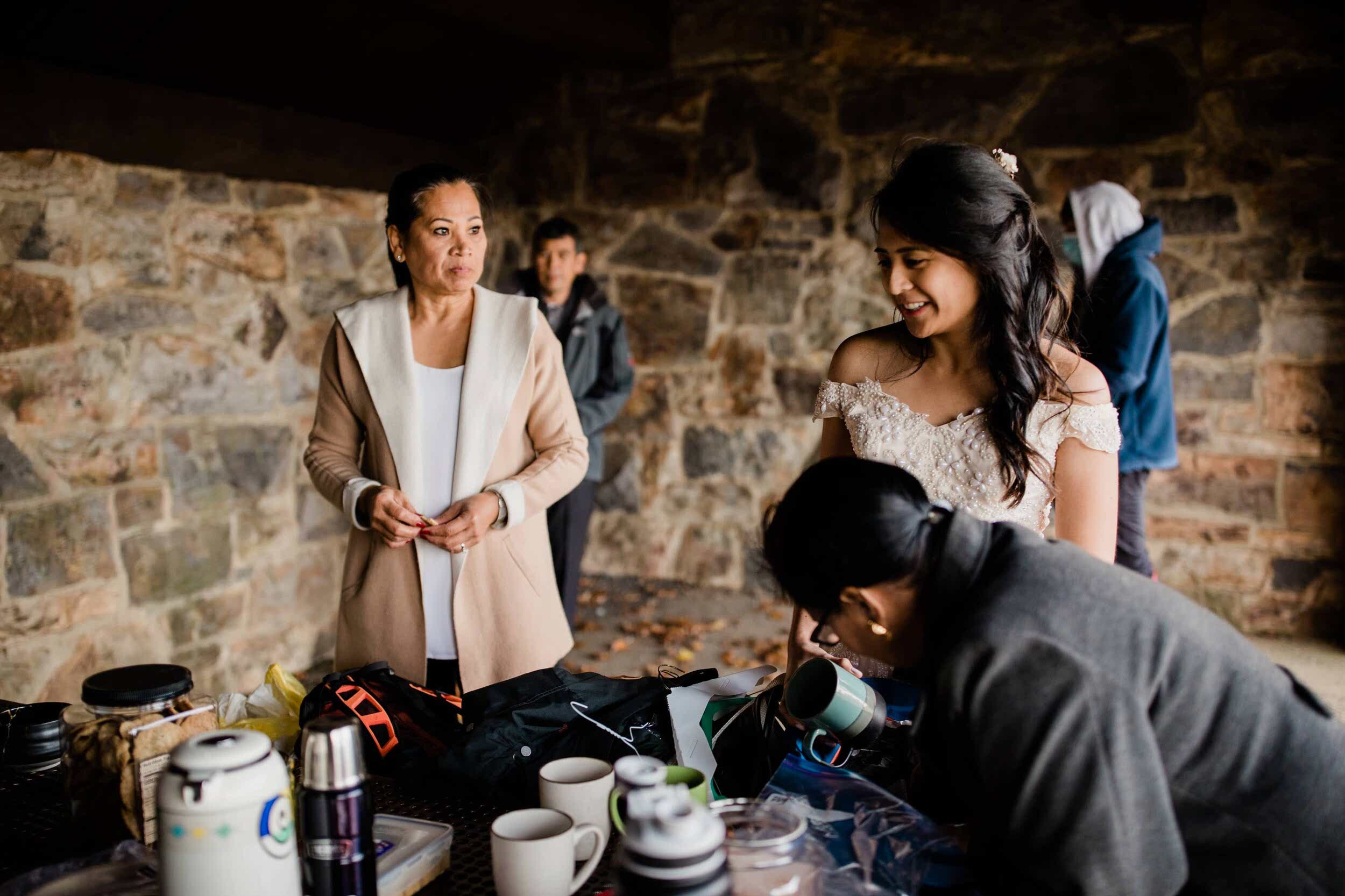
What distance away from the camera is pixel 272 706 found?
5.16ft

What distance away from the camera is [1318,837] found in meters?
1.09

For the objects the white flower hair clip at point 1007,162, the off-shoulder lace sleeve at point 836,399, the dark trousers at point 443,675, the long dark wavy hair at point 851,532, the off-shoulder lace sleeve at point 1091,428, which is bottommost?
the dark trousers at point 443,675

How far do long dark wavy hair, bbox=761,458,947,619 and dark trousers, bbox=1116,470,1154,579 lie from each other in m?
2.61

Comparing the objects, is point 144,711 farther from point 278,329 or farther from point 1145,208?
point 1145,208

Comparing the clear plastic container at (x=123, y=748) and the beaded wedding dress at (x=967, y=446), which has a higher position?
the beaded wedding dress at (x=967, y=446)

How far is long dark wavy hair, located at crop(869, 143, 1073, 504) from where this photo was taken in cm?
171

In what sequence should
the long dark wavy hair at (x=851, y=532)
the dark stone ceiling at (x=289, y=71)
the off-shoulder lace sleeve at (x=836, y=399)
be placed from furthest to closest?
the dark stone ceiling at (x=289, y=71)
the off-shoulder lace sleeve at (x=836, y=399)
the long dark wavy hair at (x=851, y=532)

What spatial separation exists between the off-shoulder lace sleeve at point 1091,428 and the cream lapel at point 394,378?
128cm

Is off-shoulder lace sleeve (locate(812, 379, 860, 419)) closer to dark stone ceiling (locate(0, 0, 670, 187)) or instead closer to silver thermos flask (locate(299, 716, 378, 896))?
silver thermos flask (locate(299, 716, 378, 896))

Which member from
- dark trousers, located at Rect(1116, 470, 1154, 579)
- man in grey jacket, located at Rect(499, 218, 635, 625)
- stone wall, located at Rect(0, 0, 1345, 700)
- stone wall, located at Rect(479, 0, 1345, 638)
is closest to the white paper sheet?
stone wall, located at Rect(0, 0, 1345, 700)

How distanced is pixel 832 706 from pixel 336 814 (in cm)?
60

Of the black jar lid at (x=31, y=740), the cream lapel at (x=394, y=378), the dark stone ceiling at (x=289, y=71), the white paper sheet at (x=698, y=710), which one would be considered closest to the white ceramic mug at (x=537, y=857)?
the white paper sheet at (x=698, y=710)

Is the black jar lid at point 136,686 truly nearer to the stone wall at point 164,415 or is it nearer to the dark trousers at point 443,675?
the dark trousers at point 443,675

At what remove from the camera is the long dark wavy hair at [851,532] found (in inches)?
44.8
